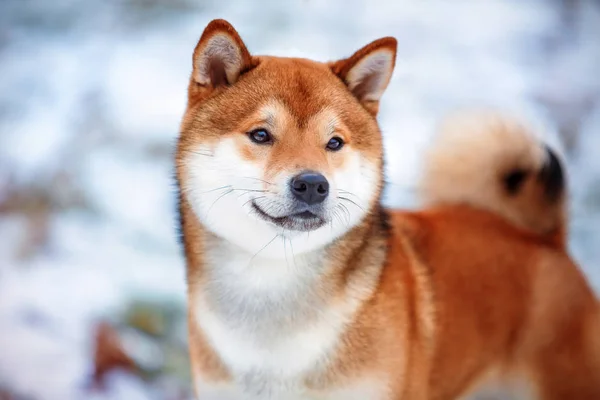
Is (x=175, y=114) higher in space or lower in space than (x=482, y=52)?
lower

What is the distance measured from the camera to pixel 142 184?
2.28 m

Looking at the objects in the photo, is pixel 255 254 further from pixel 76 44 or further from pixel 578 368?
pixel 76 44

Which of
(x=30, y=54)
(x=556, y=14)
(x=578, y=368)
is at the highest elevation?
(x=556, y=14)

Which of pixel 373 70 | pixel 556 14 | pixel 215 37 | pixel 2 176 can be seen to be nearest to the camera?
pixel 215 37

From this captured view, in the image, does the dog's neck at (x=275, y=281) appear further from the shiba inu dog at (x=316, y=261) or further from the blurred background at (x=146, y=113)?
the blurred background at (x=146, y=113)

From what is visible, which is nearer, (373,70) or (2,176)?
(373,70)

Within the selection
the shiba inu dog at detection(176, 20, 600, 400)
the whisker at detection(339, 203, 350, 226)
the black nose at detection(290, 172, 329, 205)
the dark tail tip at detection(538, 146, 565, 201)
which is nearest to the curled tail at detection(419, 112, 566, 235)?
the dark tail tip at detection(538, 146, 565, 201)

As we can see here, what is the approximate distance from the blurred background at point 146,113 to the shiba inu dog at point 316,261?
54 cm

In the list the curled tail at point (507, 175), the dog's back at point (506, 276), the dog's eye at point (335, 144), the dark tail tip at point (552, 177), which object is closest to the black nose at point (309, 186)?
the dog's eye at point (335, 144)

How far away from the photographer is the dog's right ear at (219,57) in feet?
4.08

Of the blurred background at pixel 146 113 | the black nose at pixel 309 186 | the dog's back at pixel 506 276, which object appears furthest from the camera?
the blurred background at pixel 146 113

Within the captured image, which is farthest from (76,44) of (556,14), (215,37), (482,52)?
(556,14)

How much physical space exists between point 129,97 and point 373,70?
3.93ft

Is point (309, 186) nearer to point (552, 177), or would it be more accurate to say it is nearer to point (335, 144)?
point (335, 144)
